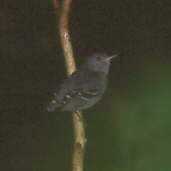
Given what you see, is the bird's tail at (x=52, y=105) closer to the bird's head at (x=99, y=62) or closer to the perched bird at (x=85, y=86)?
the perched bird at (x=85, y=86)

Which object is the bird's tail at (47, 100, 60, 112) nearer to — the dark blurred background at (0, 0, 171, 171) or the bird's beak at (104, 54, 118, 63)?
the dark blurred background at (0, 0, 171, 171)

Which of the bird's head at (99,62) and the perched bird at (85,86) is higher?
the bird's head at (99,62)

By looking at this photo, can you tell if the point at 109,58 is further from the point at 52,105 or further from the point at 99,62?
the point at 52,105

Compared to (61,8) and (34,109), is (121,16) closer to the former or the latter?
(61,8)

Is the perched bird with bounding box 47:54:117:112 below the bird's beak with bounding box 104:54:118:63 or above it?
below

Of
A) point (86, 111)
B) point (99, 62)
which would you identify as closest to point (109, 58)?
point (99, 62)

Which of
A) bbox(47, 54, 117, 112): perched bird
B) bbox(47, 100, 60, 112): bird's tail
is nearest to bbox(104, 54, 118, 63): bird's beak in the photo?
bbox(47, 54, 117, 112): perched bird

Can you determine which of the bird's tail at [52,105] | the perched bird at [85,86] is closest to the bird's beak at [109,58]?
the perched bird at [85,86]

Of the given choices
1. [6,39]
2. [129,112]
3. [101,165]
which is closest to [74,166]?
[101,165]
